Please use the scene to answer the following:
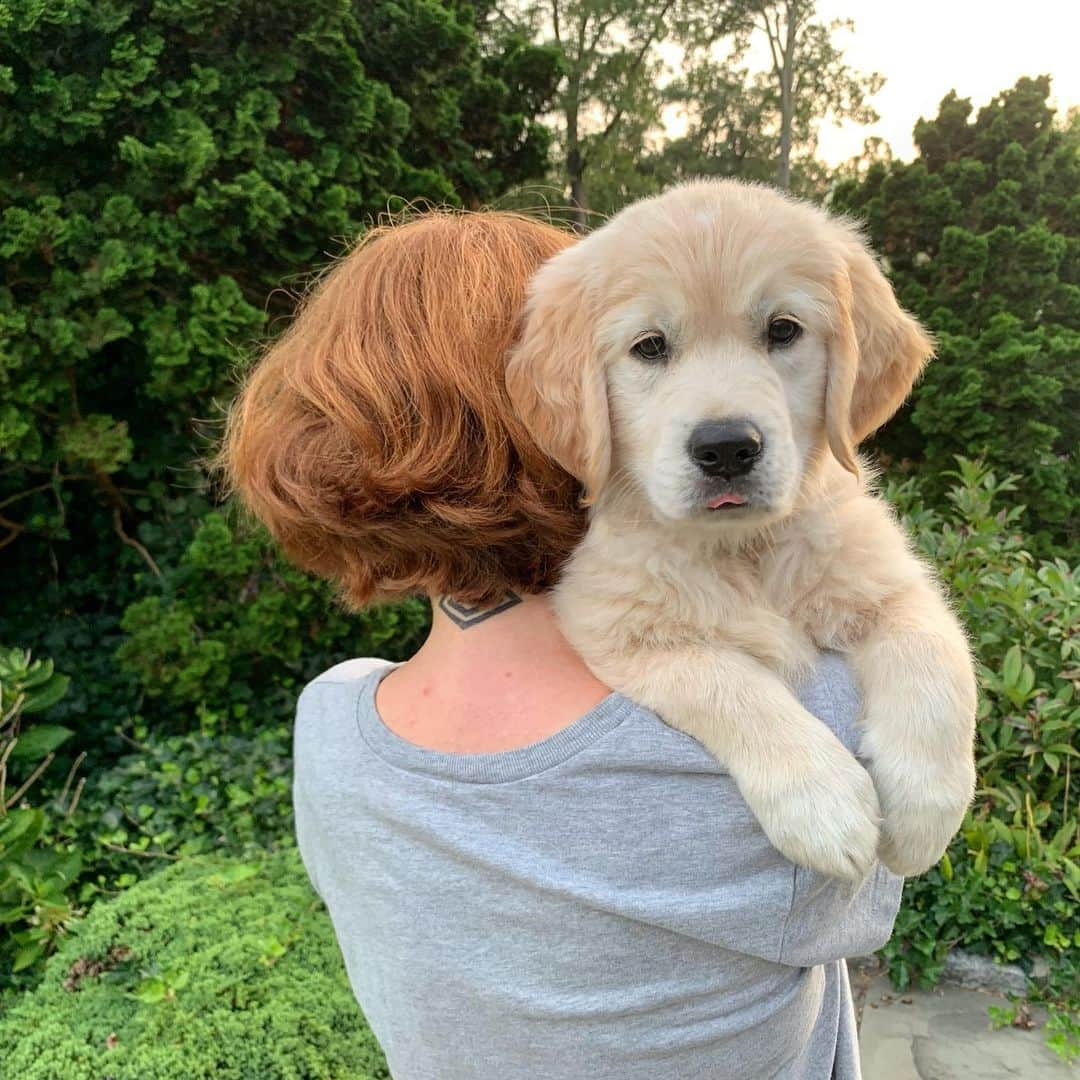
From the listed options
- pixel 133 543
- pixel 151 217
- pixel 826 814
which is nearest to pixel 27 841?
pixel 133 543

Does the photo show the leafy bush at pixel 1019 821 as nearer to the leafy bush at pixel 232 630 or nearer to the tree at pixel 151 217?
the leafy bush at pixel 232 630

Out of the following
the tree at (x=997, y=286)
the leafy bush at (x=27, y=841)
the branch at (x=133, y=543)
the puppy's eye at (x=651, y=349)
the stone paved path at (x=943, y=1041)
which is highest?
the puppy's eye at (x=651, y=349)

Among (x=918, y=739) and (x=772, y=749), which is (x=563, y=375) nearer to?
(x=772, y=749)

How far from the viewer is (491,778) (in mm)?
1342

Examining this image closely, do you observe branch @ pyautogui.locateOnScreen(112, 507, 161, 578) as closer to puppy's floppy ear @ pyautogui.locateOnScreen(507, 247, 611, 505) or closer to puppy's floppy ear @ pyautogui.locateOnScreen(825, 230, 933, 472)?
puppy's floppy ear @ pyautogui.locateOnScreen(507, 247, 611, 505)

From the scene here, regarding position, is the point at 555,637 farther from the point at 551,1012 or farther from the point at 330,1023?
the point at 330,1023

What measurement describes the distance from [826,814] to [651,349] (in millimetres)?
938

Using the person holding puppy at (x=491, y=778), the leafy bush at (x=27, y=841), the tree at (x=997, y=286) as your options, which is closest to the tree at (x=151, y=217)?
the leafy bush at (x=27, y=841)

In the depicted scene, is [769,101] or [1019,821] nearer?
[1019,821]

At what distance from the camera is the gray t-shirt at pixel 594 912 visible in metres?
1.25

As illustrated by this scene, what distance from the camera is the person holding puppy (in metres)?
1.27

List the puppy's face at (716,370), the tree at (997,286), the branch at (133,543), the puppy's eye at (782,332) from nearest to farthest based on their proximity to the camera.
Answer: the puppy's face at (716,370) < the puppy's eye at (782,332) < the branch at (133,543) < the tree at (997,286)

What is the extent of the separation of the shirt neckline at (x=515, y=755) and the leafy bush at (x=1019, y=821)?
8.25 feet

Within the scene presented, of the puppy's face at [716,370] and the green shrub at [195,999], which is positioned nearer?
the puppy's face at [716,370]
